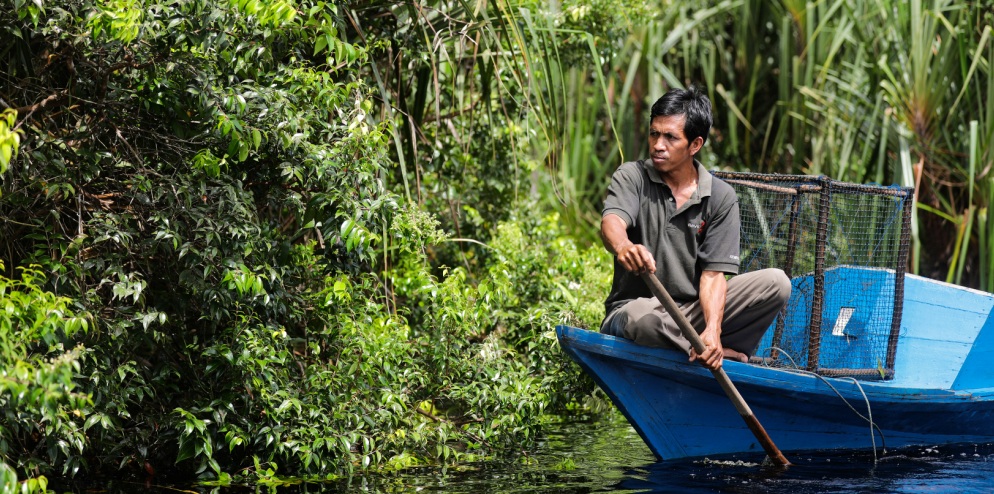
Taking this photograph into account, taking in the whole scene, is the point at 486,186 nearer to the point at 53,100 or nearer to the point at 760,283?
the point at 760,283

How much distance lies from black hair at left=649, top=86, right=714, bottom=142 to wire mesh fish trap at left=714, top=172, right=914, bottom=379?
0.36 meters

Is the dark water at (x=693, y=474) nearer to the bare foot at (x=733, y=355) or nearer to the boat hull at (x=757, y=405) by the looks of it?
the boat hull at (x=757, y=405)

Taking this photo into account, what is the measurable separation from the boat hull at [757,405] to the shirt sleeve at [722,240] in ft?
1.32

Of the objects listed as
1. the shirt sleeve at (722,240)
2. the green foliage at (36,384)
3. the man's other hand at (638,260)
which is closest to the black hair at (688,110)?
the shirt sleeve at (722,240)

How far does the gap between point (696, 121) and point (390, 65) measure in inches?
57.0

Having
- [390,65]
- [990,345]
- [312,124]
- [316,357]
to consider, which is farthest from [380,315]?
[990,345]

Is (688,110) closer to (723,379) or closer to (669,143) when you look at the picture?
(669,143)

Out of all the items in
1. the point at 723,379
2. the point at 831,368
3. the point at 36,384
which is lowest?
the point at 831,368

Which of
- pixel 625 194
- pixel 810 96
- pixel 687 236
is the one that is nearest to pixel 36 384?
pixel 625 194

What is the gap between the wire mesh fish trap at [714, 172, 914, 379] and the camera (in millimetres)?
4656

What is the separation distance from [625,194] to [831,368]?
4.99ft

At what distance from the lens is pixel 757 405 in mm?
4574

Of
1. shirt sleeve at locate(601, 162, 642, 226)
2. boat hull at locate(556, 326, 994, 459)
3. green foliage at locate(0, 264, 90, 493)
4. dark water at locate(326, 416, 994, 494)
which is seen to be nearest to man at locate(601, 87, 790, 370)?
shirt sleeve at locate(601, 162, 642, 226)

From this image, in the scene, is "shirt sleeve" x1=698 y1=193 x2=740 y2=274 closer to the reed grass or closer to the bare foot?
the bare foot
